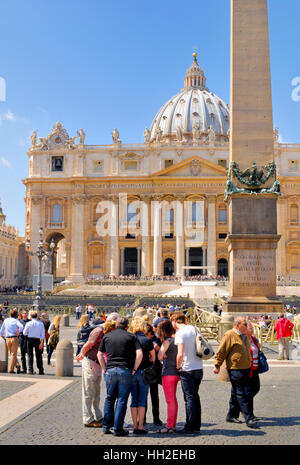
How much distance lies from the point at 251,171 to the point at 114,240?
57.5 metres

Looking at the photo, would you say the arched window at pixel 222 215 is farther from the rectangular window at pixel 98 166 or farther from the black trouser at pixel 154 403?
the black trouser at pixel 154 403

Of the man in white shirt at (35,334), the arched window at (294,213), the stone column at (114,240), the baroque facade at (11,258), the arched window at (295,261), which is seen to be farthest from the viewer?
the stone column at (114,240)

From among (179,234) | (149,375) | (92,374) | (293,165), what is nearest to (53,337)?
(92,374)

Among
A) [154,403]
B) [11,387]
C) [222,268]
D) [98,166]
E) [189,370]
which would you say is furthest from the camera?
[222,268]

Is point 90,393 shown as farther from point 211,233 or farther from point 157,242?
point 211,233

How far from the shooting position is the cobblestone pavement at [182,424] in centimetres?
658

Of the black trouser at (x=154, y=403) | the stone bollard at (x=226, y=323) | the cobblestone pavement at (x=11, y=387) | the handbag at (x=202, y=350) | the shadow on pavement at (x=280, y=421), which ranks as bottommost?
the cobblestone pavement at (x=11, y=387)

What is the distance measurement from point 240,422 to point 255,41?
1391 centimetres

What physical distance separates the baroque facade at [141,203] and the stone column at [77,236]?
0.14m

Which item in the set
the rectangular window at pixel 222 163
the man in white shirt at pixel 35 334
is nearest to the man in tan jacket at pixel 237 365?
the man in white shirt at pixel 35 334

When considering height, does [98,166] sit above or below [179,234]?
above

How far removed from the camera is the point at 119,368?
689 centimetres

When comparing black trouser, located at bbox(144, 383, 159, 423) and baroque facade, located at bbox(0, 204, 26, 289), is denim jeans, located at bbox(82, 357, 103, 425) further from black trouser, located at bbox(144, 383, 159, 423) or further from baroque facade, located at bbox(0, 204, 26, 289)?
baroque facade, located at bbox(0, 204, 26, 289)
